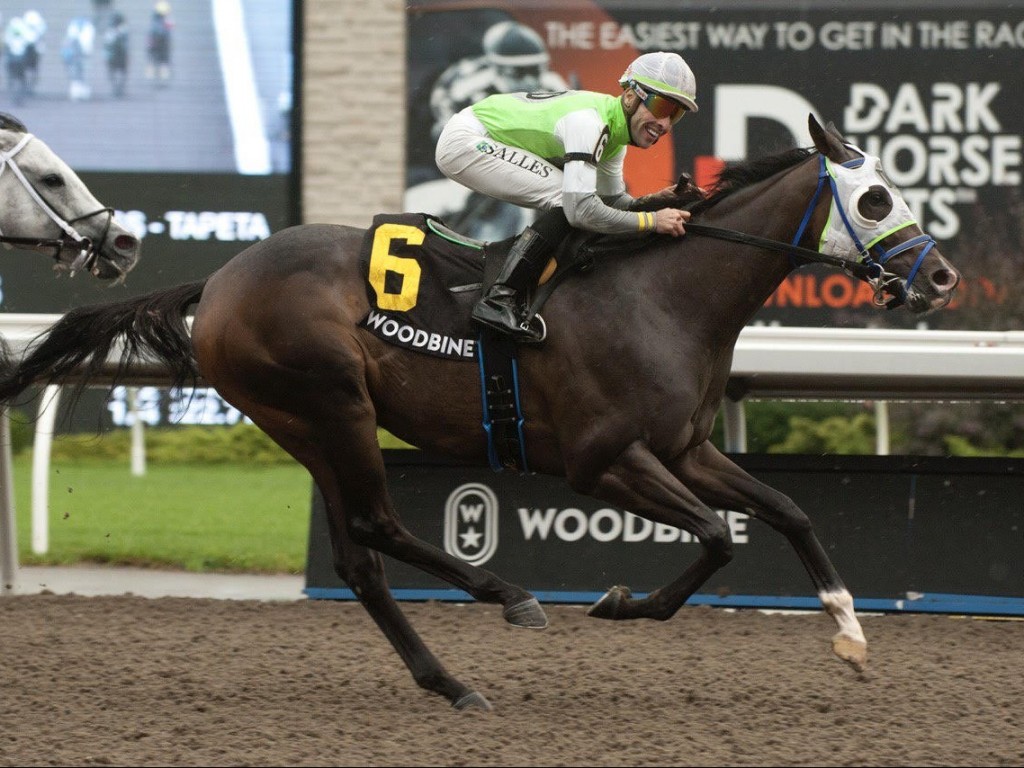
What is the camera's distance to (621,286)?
461 cm

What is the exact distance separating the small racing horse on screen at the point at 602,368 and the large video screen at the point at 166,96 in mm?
4956

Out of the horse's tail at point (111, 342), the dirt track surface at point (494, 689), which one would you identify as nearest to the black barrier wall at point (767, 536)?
the dirt track surface at point (494, 689)

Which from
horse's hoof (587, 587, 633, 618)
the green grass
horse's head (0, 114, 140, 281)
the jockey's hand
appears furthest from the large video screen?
horse's hoof (587, 587, 633, 618)

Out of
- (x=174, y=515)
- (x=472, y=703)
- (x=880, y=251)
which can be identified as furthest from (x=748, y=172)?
(x=174, y=515)

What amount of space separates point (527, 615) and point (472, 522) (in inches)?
83.7

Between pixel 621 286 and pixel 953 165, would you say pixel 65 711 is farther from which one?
pixel 953 165

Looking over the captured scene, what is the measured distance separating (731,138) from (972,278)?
1.62m

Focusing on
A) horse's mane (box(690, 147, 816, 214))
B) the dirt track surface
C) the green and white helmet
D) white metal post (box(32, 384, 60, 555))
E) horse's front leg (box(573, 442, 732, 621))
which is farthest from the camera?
white metal post (box(32, 384, 60, 555))

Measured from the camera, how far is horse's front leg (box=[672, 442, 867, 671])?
445 cm

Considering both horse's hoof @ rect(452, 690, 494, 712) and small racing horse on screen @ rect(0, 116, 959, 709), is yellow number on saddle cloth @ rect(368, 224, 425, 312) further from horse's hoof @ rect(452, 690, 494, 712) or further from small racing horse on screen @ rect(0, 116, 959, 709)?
horse's hoof @ rect(452, 690, 494, 712)

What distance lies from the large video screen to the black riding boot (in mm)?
5177

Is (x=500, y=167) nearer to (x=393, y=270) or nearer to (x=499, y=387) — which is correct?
(x=393, y=270)

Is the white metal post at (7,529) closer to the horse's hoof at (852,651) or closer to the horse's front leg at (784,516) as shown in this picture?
the horse's front leg at (784,516)

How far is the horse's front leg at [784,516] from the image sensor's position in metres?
4.45
